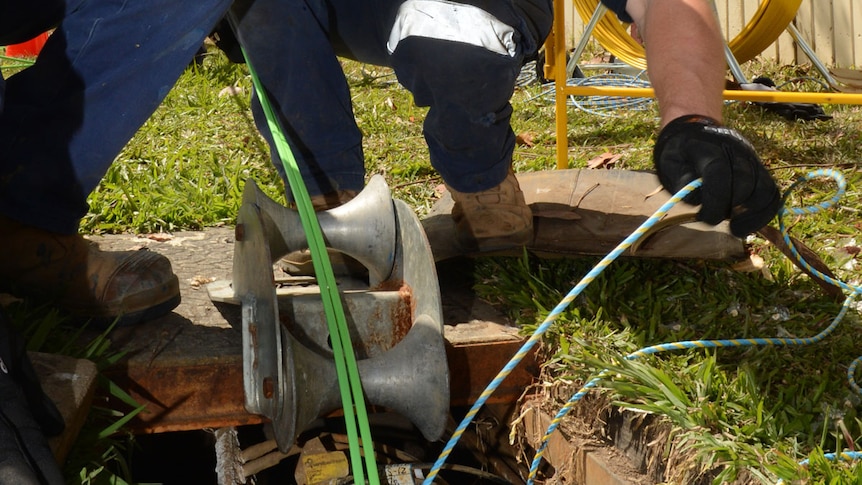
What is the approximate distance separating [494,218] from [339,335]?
80 centimetres

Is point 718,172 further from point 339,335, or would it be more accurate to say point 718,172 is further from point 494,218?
point 494,218

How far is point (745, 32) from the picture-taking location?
180 inches

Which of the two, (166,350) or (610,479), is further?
Result: (166,350)

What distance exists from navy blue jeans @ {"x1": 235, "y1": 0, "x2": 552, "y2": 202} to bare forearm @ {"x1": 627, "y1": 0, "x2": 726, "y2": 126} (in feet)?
1.14

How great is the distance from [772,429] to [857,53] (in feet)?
12.8

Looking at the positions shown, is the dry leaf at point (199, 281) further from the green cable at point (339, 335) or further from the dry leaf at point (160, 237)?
the green cable at point (339, 335)

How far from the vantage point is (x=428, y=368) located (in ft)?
6.26

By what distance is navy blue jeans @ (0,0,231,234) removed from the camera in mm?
2082

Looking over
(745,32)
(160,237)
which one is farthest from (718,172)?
(745,32)

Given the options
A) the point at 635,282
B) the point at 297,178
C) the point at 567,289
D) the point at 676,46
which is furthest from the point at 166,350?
the point at 676,46

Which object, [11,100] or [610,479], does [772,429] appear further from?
[11,100]

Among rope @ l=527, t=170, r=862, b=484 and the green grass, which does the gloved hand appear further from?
A: the green grass

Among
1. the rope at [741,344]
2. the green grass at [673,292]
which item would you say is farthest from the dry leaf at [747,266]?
the rope at [741,344]

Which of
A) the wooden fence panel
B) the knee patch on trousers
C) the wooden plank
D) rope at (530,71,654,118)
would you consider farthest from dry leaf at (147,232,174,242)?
the wooden fence panel
